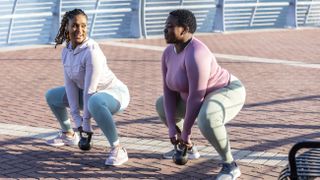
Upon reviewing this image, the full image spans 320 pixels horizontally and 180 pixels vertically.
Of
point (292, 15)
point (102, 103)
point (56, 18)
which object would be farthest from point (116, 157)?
point (292, 15)

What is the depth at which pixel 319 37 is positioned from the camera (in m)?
18.3

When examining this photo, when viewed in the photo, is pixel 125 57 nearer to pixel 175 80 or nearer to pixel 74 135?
pixel 74 135

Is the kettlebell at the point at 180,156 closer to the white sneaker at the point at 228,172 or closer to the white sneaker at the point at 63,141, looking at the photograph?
the white sneaker at the point at 228,172

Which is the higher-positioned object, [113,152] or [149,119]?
[113,152]

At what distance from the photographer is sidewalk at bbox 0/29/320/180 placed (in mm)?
5391

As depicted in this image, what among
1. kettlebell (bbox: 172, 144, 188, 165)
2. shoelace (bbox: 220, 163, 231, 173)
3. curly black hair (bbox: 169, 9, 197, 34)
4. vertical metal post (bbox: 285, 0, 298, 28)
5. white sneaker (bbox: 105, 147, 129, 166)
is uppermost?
curly black hair (bbox: 169, 9, 197, 34)

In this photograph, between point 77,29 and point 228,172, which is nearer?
point 228,172

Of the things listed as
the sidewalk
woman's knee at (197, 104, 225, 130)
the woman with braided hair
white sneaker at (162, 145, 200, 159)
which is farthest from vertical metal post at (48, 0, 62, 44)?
woman's knee at (197, 104, 225, 130)

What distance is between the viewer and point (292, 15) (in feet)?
67.8

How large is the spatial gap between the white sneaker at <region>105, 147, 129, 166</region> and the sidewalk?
0.06m

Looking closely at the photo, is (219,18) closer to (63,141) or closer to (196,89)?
(63,141)

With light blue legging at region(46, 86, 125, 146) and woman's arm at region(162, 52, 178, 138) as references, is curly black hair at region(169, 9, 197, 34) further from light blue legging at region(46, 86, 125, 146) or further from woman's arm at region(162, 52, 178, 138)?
light blue legging at region(46, 86, 125, 146)

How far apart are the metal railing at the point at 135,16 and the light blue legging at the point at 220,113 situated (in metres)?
10.8

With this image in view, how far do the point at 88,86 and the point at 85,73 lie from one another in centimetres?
13
